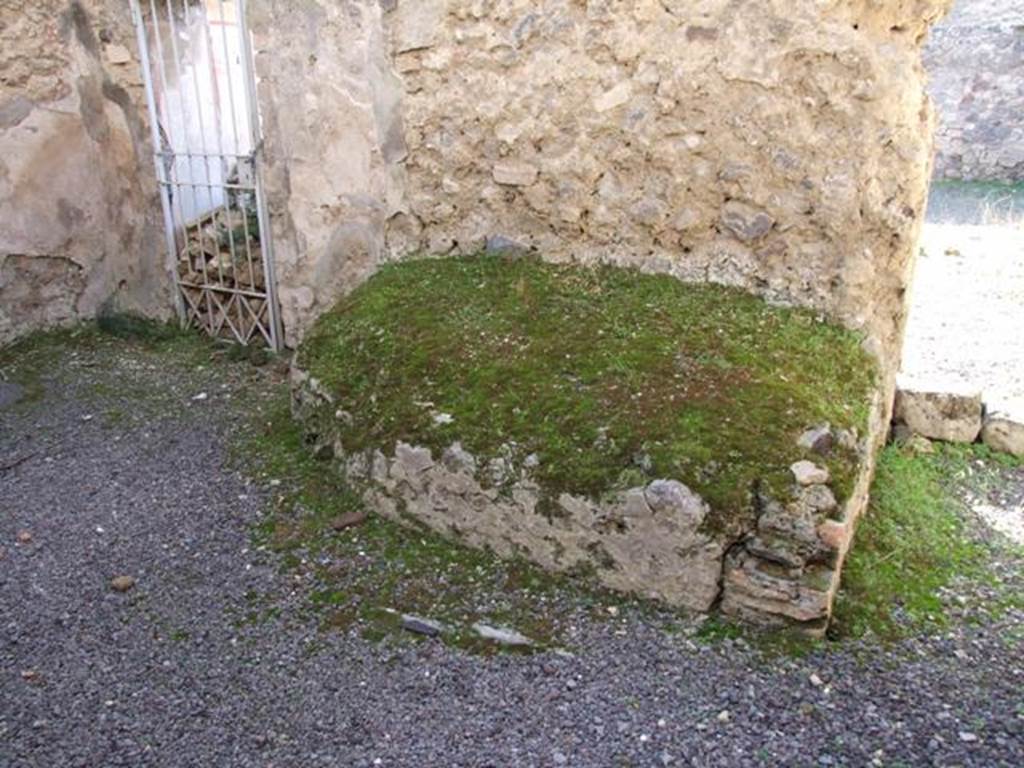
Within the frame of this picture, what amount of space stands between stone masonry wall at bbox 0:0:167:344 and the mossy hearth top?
1825 mm

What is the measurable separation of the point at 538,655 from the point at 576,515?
18.1 inches

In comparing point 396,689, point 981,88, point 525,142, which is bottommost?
point 396,689

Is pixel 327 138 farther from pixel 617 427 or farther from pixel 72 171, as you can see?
pixel 617 427

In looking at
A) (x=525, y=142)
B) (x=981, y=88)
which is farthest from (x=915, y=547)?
(x=981, y=88)

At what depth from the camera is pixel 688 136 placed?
3.42 m

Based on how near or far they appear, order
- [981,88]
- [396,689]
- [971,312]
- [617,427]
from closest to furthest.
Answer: [396,689]
[617,427]
[971,312]
[981,88]

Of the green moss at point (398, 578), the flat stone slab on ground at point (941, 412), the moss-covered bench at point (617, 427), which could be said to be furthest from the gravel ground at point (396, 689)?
the flat stone slab on ground at point (941, 412)

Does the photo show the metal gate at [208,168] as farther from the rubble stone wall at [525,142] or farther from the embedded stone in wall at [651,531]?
the embedded stone in wall at [651,531]

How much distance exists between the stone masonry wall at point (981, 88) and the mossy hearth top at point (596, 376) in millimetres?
Answer: 11772

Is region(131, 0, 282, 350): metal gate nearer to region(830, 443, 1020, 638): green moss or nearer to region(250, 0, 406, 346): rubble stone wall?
region(250, 0, 406, 346): rubble stone wall

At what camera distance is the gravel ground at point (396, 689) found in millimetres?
2039

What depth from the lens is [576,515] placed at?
2.63m

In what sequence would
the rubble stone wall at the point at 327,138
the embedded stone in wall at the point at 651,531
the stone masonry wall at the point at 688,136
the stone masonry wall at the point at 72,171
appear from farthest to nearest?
the stone masonry wall at the point at 72,171 → the rubble stone wall at the point at 327,138 → the stone masonry wall at the point at 688,136 → the embedded stone in wall at the point at 651,531

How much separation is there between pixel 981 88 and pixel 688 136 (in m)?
12.4
